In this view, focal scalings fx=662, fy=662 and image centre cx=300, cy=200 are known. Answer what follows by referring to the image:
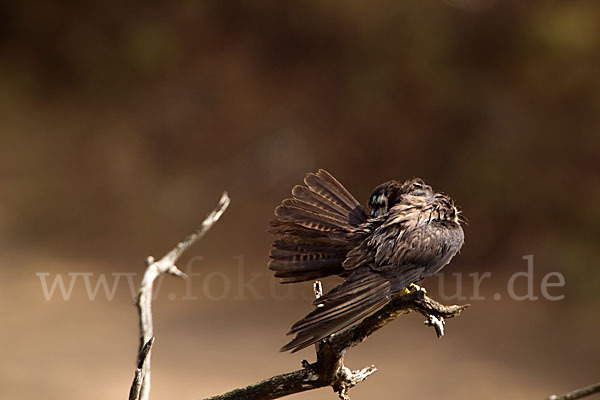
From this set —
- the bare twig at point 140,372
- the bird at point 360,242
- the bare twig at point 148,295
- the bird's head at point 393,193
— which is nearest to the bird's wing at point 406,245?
the bird at point 360,242

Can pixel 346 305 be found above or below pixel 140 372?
above

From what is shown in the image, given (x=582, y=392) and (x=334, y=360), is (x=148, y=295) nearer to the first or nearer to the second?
(x=334, y=360)

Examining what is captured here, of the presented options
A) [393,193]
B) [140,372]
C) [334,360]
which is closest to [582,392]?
[334,360]

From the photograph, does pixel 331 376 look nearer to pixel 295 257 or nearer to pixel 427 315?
pixel 427 315

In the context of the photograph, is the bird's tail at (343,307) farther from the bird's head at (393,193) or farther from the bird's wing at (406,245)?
the bird's head at (393,193)

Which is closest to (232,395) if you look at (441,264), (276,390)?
(276,390)

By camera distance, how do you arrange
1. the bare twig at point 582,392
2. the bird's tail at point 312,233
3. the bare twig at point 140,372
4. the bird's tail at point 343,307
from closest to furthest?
the bare twig at point 582,392 → the bare twig at point 140,372 → the bird's tail at point 343,307 → the bird's tail at point 312,233

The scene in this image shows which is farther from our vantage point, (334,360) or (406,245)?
(406,245)

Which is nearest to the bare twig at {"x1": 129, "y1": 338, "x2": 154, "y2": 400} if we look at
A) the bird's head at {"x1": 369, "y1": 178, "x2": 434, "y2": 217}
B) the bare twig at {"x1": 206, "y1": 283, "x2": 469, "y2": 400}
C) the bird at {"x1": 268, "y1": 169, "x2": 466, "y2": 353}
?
the bare twig at {"x1": 206, "y1": 283, "x2": 469, "y2": 400}

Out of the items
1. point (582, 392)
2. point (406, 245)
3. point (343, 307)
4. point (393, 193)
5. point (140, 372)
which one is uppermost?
point (393, 193)
